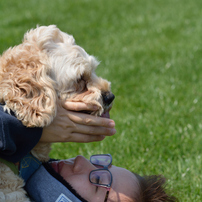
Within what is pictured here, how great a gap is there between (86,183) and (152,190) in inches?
23.2

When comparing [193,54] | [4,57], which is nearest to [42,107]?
[4,57]

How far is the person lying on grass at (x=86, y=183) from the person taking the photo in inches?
94.1

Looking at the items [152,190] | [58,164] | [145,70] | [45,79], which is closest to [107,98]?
[45,79]

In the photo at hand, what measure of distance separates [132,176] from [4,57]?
1.50 m

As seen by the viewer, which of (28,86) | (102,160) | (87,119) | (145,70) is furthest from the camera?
(145,70)

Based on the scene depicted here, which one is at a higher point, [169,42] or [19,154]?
[169,42]

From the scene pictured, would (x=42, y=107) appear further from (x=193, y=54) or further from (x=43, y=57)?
(x=193, y=54)

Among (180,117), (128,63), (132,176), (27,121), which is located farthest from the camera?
(128,63)

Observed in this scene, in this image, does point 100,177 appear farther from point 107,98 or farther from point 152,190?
point 107,98

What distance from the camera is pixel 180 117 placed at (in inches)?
196

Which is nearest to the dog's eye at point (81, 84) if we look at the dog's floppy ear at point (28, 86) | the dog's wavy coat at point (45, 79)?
the dog's wavy coat at point (45, 79)

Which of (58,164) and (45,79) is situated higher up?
(45,79)

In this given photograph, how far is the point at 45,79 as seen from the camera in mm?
2512

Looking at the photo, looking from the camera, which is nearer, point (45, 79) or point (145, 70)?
point (45, 79)
